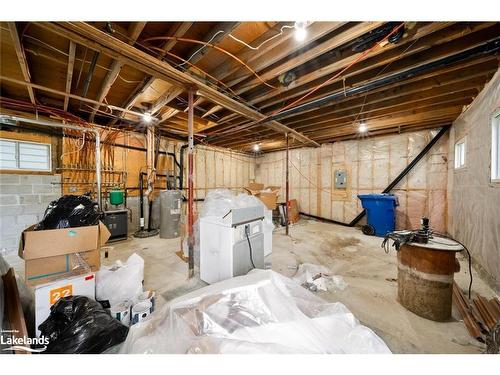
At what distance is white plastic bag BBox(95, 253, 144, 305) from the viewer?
1602 millimetres

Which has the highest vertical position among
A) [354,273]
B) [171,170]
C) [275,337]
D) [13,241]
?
[171,170]

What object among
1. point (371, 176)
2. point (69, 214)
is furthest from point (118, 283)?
point (371, 176)

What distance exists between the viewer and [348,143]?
5410 mm

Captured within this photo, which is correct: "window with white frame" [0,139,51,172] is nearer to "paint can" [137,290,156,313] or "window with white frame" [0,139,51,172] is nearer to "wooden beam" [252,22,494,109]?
"paint can" [137,290,156,313]

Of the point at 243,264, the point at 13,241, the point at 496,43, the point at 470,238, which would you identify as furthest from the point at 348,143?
the point at 13,241

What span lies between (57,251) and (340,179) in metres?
6.07

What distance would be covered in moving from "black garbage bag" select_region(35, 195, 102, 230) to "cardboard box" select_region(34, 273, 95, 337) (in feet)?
1.48

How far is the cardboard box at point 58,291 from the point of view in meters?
1.27

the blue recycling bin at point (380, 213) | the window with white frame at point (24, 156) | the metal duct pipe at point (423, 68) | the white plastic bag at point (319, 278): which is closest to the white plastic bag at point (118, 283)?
the white plastic bag at point (319, 278)

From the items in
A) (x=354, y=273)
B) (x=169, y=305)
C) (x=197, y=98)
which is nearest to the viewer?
(x=169, y=305)

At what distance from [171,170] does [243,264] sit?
4.14 metres

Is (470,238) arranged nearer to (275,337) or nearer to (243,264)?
(243,264)

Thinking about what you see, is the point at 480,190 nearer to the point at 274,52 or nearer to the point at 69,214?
the point at 274,52

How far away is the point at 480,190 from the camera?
2.37 metres
